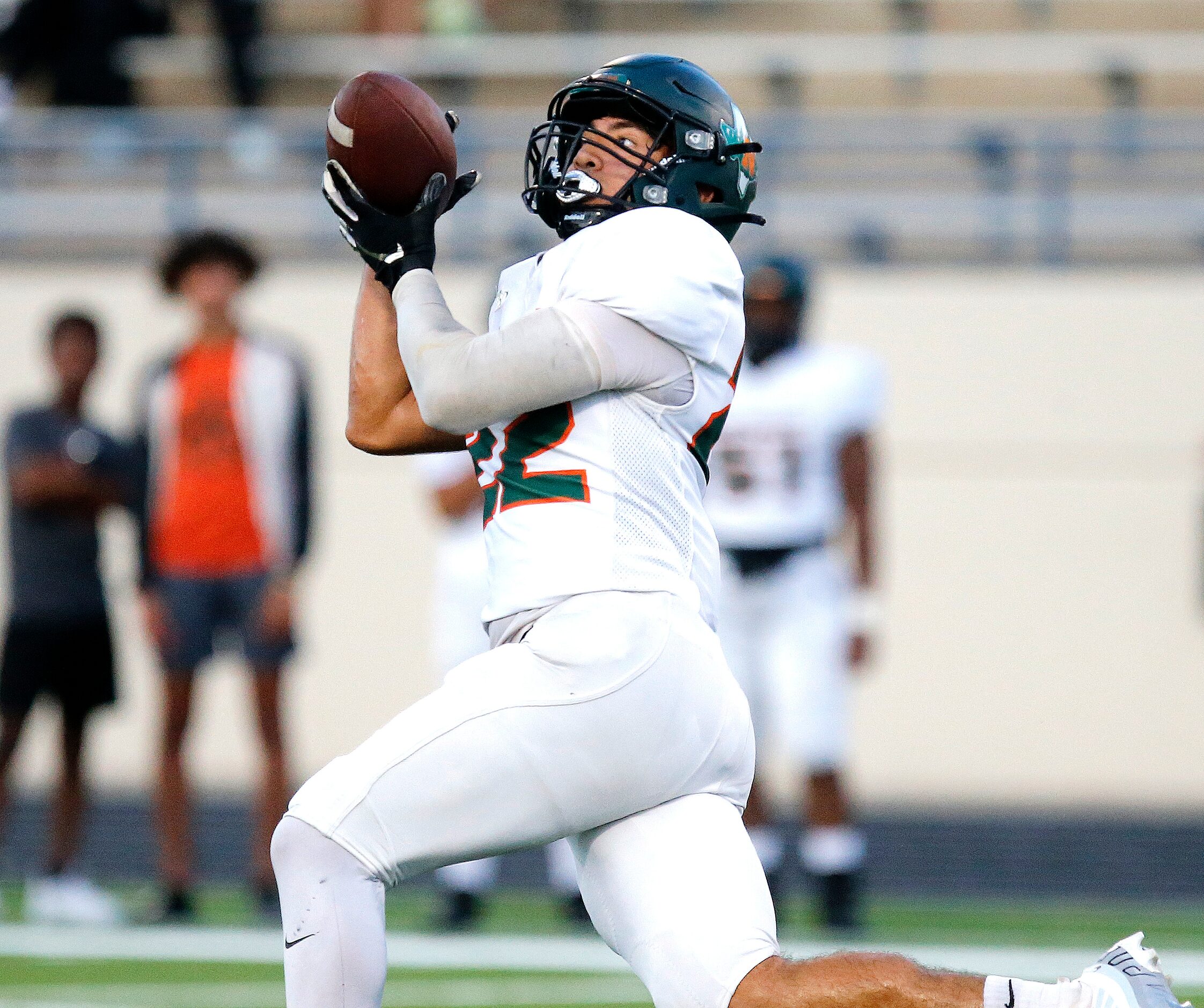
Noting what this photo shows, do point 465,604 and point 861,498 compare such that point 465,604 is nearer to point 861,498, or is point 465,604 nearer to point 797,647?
point 797,647

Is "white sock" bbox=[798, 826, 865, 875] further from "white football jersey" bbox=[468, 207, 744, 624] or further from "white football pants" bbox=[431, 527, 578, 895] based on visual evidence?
"white football jersey" bbox=[468, 207, 744, 624]

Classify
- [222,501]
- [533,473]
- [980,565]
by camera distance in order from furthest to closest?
[980,565] → [222,501] → [533,473]

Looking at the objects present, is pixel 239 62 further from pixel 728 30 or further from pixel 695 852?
pixel 695 852

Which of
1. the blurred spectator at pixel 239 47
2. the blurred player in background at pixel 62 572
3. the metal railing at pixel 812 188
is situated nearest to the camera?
the blurred player in background at pixel 62 572

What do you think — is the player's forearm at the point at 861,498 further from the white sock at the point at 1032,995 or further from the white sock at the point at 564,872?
the white sock at the point at 1032,995

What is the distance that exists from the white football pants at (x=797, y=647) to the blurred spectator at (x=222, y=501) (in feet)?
4.56

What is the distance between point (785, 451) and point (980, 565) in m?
3.22

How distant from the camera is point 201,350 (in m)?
6.07

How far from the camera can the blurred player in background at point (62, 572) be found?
6.00 metres

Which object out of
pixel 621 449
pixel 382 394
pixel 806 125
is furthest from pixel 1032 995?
pixel 806 125

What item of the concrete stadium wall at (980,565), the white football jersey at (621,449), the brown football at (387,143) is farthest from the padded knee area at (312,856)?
the concrete stadium wall at (980,565)

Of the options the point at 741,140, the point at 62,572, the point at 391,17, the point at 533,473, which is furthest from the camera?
the point at 391,17

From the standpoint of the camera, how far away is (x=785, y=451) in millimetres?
5738

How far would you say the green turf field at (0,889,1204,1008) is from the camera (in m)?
4.36
